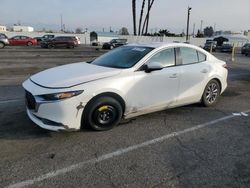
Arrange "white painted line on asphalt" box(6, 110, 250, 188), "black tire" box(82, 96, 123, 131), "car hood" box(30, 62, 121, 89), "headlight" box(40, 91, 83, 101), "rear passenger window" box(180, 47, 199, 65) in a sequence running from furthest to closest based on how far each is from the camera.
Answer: "rear passenger window" box(180, 47, 199, 65) < "black tire" box(82, 96, 123, 131) < "car hood" box(30, 62, 121, 89) < "headlight" box(40, 91, 83, 101) < "white painted line on asphalt" box(6, 110, 250, 188)

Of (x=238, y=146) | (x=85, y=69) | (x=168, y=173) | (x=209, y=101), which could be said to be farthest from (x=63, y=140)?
(x=209, y=101)

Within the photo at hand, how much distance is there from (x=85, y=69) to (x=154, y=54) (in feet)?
4.39

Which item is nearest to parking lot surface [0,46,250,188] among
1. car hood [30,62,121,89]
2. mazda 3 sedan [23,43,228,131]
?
mazda 3 sedan [23,43,228,131]

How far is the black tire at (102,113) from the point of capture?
15.0 ft

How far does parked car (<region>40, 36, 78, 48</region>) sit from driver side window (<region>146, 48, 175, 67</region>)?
30.8m

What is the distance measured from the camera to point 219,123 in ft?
18.1

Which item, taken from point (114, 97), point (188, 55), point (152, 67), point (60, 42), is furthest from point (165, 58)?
point (60, 42)

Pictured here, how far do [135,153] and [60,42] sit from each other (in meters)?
33.0

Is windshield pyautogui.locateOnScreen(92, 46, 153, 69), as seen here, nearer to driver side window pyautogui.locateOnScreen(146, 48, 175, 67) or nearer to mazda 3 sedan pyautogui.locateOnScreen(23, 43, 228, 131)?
mazda 3 sedan pyautogui.locateOnScreen(23, 43, 228, 131)

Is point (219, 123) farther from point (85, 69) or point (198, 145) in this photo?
point (85, 69)

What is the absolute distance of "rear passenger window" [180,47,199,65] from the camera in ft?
19.5

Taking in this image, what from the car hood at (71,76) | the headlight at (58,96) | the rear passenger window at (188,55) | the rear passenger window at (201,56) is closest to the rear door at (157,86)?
the rear passenger window at (188,55)

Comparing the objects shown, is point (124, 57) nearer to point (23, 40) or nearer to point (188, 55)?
point (188, 55)

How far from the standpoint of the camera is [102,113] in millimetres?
4742
